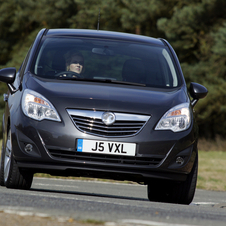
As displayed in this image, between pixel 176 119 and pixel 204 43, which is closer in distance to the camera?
pixel 176 119

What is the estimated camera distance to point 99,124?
17.4 feet

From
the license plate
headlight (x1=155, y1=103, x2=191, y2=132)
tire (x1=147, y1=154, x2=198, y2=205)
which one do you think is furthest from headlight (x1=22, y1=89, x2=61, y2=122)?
tire (x1=147, y1=154, x2=198, y2=205)

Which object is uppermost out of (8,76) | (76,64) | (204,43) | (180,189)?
(76,64)

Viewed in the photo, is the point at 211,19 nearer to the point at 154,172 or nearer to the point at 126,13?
the point at 126,13

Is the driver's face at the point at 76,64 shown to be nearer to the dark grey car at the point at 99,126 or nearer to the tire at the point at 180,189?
the dark grey car at the point at 99,126

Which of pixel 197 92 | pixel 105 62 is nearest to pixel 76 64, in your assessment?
pixel 105 62

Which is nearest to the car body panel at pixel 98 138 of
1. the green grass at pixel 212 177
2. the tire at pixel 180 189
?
the tire at pixel 180 189

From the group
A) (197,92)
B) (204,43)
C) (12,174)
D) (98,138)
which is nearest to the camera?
(98,138)

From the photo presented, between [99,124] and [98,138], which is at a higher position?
[99,124]

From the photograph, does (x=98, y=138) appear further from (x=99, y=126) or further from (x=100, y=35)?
(x=100, y=35)

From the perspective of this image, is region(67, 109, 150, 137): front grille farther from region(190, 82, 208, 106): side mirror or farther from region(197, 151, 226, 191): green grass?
region(197, 151, 226, 191): green grass

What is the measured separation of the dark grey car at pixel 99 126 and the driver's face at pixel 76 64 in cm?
1

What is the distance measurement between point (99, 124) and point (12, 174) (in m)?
1.21

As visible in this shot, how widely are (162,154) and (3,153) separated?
6.93 ft
